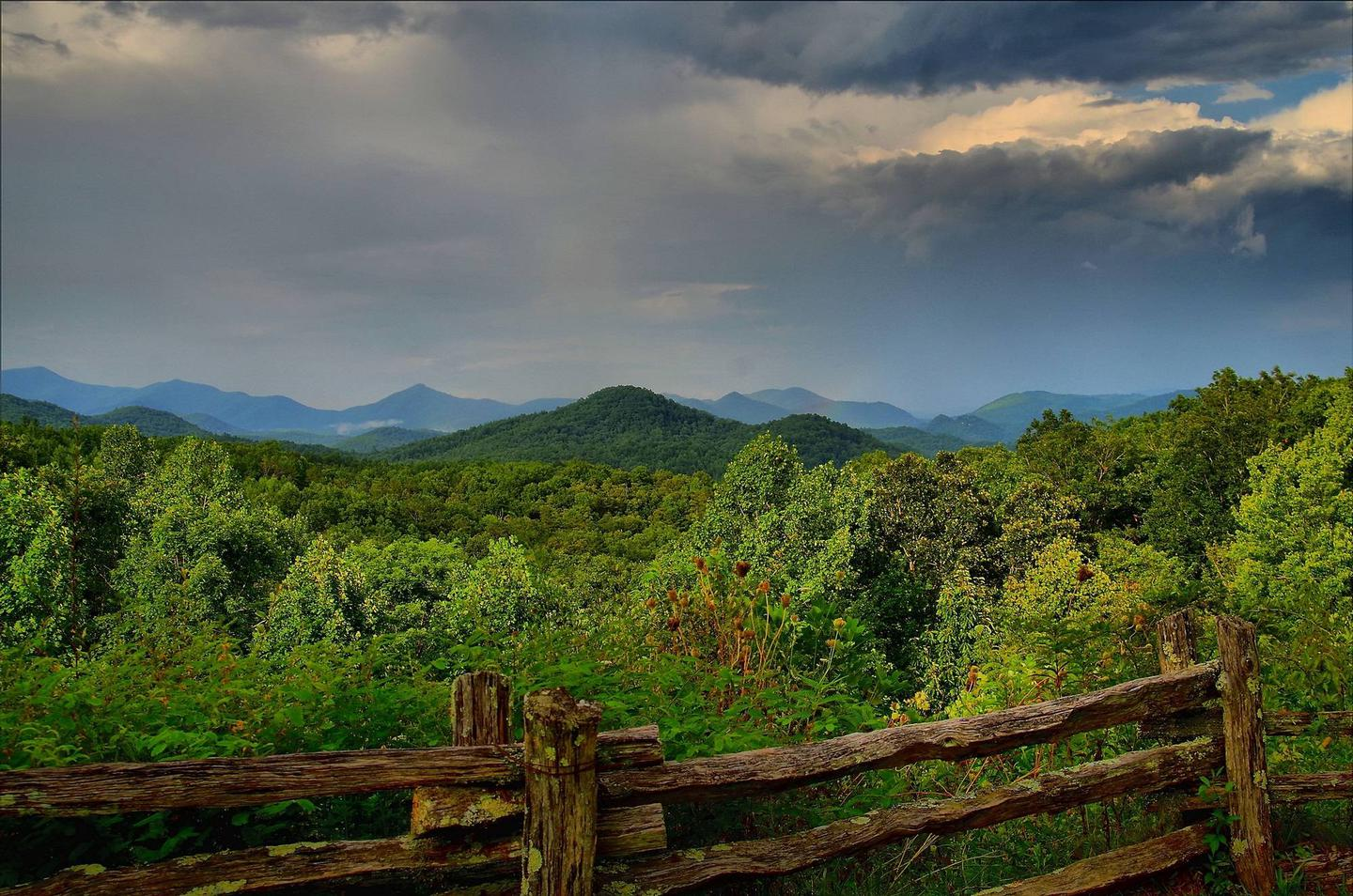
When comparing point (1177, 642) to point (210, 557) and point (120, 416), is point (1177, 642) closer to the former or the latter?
point (210, 557)

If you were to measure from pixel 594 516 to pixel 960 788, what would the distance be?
6945 centimetres

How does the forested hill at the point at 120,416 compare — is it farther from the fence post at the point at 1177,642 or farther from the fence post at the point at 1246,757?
the fence post at the point at 1246,757

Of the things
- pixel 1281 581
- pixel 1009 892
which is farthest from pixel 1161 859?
pixel 1281 581

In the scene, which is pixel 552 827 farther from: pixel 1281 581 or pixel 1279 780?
pixel 1281 581

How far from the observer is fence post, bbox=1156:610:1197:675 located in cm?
450

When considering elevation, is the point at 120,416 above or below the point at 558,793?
above

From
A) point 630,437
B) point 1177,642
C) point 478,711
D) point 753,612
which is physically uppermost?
point 630,437

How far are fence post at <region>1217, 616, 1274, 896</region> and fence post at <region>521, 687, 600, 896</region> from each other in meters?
3.40

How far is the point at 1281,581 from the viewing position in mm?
17500

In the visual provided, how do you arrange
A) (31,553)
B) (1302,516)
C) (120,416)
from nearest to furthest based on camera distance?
(31,553), (1302,516), (120,416)

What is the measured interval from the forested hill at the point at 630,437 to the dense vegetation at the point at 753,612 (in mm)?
69498

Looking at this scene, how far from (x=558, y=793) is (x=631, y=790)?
1.25 ft

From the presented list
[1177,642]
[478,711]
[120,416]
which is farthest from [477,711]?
[120,416]

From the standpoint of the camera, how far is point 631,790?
3.32 metres
